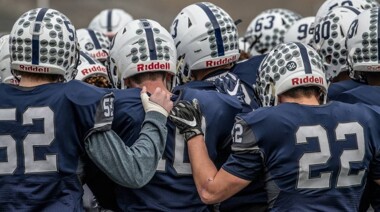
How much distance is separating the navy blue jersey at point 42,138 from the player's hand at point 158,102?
0.76 ft

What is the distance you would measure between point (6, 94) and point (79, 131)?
39 centimetres

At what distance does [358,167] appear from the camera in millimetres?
4773

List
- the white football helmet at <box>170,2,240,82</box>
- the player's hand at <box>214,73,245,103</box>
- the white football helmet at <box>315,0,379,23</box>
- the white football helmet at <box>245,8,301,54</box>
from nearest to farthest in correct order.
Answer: the player's hand at <box>214,73,245,103</box>
the white football helmet at <box>170,2,240,82</box>
the white football helmet at <box>315,0,379,23</box>
the white football helmet at <box>245,8,301,54</box>

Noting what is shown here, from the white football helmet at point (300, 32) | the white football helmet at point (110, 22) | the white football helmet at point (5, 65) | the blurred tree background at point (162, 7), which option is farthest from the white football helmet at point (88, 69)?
the blurred tree background at point (162, 7)

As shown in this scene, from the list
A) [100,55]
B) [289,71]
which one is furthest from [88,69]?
[289,71]

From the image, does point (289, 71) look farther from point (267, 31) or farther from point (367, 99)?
point (267, 31)

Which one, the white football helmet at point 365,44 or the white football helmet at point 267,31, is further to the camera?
the white football helmet at point 267,31

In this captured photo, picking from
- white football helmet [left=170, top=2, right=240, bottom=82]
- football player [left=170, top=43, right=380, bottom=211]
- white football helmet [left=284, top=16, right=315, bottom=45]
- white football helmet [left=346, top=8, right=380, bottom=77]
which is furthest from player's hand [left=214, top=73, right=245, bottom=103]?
white football helmet [left=284, top=16, right=315, bottom=45]

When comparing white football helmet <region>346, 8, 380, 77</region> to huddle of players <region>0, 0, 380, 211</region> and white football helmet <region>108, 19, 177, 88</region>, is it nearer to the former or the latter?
huddle of players <region>0, 0, 380, 211</region>

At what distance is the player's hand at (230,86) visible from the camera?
543cm

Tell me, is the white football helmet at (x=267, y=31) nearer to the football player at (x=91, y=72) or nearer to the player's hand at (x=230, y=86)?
the football player at (x=91, y=72)

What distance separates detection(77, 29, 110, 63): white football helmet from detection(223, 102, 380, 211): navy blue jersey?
3062 millimetres

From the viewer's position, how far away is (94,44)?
7.74m

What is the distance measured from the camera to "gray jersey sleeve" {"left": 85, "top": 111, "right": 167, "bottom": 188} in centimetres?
461
